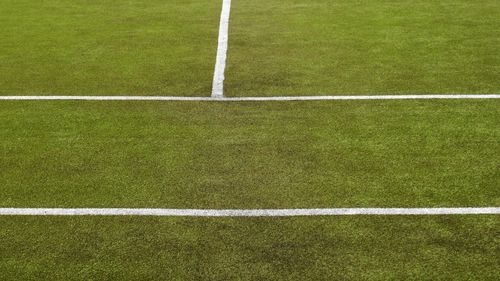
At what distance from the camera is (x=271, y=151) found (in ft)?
19.9

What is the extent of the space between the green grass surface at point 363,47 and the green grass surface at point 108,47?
492 mm

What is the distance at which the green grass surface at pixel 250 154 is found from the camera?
17.5ft

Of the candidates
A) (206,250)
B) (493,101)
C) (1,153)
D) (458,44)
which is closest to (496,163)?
(493,101)

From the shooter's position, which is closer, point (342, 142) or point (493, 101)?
point (342, 142)

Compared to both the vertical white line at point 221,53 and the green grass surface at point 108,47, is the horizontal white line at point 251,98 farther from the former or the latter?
the vertical white line at point 221,53

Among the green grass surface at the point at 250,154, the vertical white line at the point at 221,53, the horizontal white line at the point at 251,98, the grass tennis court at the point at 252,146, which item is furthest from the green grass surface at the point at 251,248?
the vertical white line at the point at 221,53

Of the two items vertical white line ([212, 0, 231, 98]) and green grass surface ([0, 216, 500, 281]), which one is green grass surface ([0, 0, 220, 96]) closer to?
vertical white line ([212, 0, 231, 98])

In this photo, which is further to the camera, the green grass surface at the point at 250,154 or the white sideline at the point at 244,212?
the green grass surface at the point at 250,154

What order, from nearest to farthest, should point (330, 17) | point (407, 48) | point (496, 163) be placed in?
point (496, 163) < point (407, 48) < point (330, 17)

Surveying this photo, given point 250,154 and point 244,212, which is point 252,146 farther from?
point 244,212

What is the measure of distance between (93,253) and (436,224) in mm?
2281

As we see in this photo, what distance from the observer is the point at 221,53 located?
8766mm

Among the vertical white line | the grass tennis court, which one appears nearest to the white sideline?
the grass tennis court

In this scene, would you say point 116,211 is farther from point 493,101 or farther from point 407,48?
point 407,48
